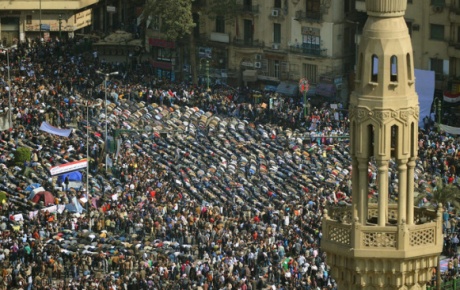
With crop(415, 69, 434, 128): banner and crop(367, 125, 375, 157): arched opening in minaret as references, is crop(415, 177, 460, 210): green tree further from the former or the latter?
crop(367, 125, 375, 157): arched opening in minaret

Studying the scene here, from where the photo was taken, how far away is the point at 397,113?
34531 millimetres

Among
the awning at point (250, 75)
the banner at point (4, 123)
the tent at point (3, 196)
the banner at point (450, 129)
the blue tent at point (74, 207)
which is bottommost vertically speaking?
the blue tent at point (74, 207)

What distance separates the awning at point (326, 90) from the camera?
12181cm

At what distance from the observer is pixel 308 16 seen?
124 metres

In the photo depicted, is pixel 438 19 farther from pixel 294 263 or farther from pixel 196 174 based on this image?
pixel 294 263

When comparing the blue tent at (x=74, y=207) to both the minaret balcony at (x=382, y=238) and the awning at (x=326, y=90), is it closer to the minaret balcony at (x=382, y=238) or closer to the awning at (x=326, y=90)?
the awning at (x=326, y=90)

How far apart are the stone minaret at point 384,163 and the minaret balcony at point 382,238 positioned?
0.07ft

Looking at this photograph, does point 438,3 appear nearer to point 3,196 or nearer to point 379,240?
point 3,196

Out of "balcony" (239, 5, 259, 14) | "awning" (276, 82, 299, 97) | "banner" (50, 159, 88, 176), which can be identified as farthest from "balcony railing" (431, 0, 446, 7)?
"banner" (50, 159, 88, 176)

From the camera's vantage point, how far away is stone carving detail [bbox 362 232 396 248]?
34750 mm

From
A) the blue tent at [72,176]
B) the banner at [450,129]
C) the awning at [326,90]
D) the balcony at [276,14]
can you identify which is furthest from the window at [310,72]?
the blue tent at [72,176]

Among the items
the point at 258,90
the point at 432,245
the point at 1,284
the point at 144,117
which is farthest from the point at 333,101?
the point at 432,245

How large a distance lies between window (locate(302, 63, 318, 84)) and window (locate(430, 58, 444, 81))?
9272 mm

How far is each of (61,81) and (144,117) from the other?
11511 mm
